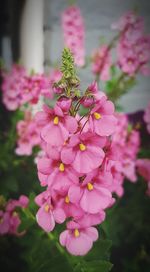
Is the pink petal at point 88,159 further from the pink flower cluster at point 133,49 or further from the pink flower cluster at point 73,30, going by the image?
the pink flower cluster at point 73,30

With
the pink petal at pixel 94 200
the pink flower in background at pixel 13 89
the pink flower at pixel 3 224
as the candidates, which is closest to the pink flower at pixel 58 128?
the pink petal at pixel 94 200

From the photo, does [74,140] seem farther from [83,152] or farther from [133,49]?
[133,49]

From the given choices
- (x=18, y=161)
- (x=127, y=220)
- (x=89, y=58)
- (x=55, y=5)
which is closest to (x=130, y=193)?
(x=127, y=220)

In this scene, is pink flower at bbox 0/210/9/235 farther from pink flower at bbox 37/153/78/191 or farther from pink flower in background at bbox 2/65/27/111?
pink flower in background at bbox 2/65/27/111

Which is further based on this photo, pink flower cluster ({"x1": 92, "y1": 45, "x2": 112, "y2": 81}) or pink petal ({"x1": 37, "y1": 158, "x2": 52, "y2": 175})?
pink flower cluster ({"x1": 92, "y1": 45, "x2": 112, "y2": 81})

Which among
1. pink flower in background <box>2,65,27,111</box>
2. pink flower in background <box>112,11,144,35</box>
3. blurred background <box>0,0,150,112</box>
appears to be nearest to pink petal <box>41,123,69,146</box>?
pink flower in background <box>2,65,27,111</box>

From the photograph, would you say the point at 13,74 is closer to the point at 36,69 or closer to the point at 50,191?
the point at 36,69
